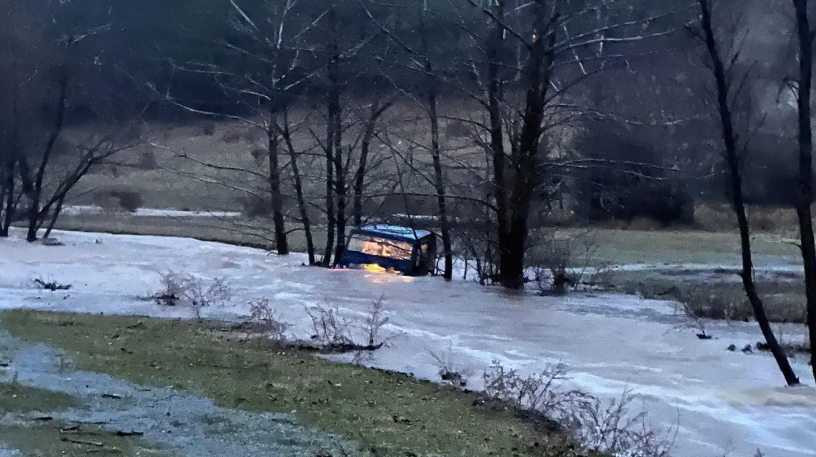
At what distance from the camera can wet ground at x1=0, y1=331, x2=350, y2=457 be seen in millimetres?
6336

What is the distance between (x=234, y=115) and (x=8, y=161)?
6.64 m

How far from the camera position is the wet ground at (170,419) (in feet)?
20.8

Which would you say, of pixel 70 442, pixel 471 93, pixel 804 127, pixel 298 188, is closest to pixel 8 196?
pixel 298 188

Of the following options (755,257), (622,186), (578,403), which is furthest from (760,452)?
(755,257)

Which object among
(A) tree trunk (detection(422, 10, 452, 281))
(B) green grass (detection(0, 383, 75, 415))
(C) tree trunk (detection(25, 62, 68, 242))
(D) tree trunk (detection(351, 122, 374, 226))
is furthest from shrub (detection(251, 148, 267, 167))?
(B) green grass (detection(0, 383, 75, 415))

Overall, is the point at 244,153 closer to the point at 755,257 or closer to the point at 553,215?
the point at 553,215

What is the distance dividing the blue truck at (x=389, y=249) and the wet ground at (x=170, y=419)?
1121 cm

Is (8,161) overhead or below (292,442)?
overhead

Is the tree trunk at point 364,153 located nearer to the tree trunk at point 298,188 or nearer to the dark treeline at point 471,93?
the dark treeline at point 471,93

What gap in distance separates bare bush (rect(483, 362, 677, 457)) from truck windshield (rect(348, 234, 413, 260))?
9946 mm

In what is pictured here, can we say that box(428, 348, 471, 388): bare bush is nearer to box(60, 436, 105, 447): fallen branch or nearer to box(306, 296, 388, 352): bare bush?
box(306, 296, 388, 352): bare bush

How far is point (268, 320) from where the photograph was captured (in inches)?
500

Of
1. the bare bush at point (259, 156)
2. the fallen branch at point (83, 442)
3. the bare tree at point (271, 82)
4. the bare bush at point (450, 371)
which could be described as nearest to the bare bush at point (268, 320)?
the bare bush at point (450, 371)

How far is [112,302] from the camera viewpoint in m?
14.5
